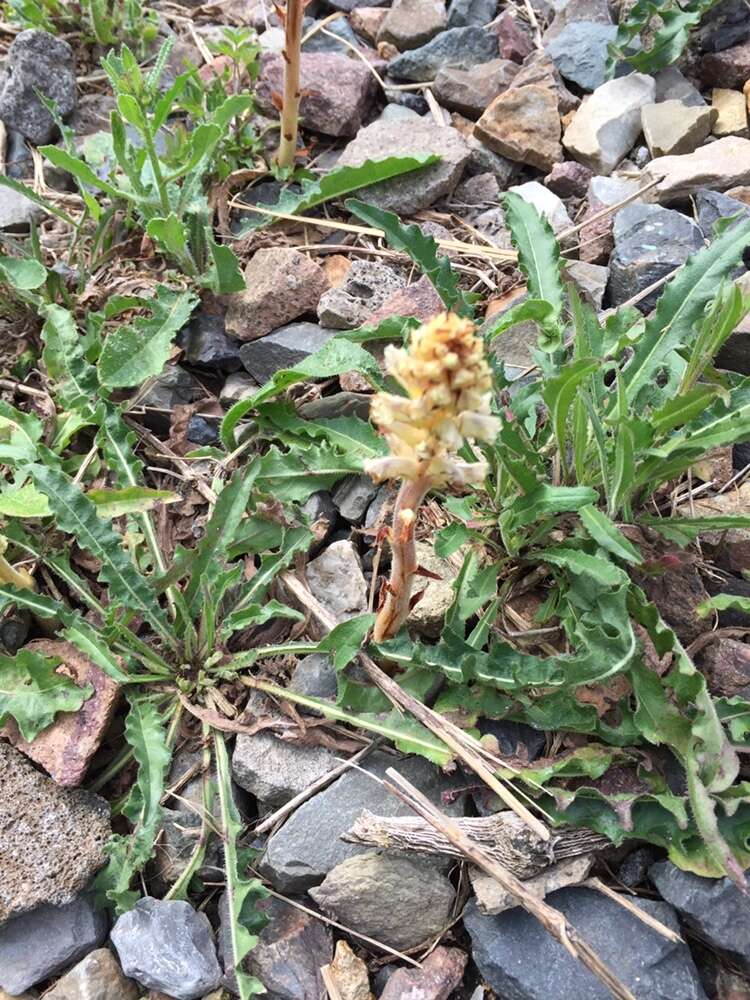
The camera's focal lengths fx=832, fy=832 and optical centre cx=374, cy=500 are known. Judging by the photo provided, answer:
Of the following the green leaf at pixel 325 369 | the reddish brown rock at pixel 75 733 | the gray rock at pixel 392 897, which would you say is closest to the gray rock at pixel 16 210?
the green leaf at pixel 325 369

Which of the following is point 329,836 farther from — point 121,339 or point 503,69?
point 503,69

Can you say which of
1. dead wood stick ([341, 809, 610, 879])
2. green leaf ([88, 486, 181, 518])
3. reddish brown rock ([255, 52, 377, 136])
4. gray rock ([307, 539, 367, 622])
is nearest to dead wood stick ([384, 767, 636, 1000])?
dead wood stick ([341, 809, 610, 879])

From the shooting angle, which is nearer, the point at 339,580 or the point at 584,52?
the point at 339,580

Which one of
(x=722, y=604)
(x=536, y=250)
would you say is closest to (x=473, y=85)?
(x=536, y=250)

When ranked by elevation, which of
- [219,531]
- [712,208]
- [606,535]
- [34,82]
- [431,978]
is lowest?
[431,978]

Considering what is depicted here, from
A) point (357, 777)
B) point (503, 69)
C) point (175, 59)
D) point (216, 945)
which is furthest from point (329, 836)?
point (175, 59)

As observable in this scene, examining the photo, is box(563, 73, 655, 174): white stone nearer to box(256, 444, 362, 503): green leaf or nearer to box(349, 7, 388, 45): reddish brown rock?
box(349, 7, 388, 45): reddish brown rock

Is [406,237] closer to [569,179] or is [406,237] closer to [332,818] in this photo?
[569,179]
